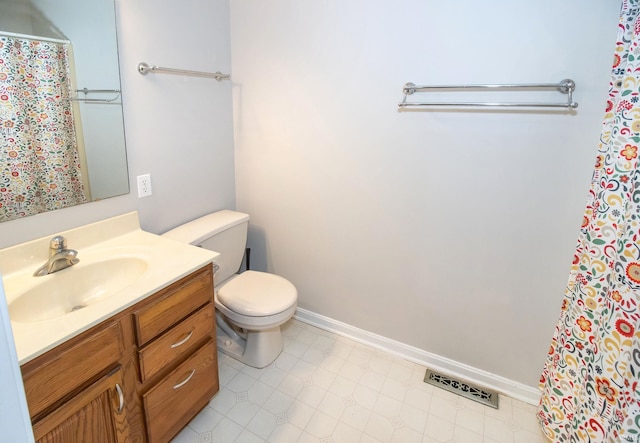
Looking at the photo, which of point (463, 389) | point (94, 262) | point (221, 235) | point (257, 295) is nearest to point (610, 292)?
point (463, 389)

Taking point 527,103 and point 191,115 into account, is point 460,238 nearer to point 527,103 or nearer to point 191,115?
point 527,103

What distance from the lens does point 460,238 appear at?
1809mm

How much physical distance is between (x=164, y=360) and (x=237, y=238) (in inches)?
34.3

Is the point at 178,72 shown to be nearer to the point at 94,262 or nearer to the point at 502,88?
the point at 94,262

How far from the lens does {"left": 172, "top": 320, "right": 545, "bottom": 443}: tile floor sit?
1646 mm

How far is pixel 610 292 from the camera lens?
1.17m

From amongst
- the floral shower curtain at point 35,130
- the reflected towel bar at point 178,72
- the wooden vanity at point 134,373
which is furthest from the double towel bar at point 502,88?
the floral shower curtain at point 35,130

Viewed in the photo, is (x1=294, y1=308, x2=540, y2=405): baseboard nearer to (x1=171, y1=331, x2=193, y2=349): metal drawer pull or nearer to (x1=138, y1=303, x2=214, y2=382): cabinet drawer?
(x1=138, y1=303, x2=214, y2=382): cabinet drawer

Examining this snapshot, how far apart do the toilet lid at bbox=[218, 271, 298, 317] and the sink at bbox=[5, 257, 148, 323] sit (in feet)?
1.78

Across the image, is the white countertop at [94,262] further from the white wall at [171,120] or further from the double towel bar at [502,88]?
the double towel bar at [502,88]

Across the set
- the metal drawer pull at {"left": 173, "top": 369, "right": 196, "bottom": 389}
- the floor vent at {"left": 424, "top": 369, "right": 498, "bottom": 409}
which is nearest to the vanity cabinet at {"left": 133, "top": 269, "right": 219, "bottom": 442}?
the metal drawer pull at {"left": 173, "top": 369, "right": 196, "bottom": 389}

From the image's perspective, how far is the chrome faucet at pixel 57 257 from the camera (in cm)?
134

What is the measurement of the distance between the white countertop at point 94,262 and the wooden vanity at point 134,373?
0.12 ft

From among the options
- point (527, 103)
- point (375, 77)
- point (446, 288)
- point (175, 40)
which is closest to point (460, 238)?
point (446, 288)
